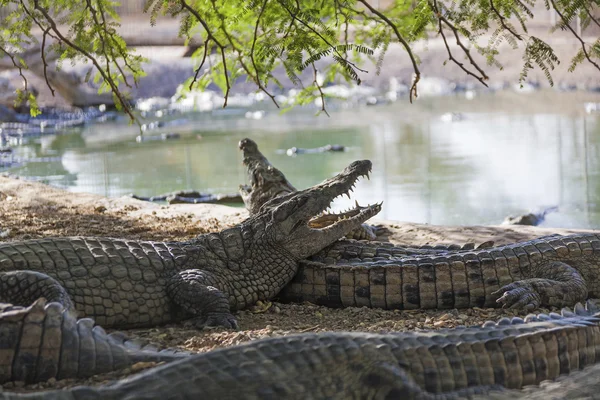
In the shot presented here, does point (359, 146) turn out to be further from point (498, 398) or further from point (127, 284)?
point (498, 398)

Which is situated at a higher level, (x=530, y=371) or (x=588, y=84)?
(x=588, y=84)

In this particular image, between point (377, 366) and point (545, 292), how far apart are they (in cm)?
207

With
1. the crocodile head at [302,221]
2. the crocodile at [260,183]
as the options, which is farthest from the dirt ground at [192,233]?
the crocodile head at [302,221]

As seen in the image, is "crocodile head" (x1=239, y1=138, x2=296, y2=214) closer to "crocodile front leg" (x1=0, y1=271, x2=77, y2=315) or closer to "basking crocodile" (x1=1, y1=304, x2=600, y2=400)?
"crocodile front leg" (x1=0, y1=271, x2=77, y2=315)

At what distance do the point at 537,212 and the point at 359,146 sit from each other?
550 centimetres

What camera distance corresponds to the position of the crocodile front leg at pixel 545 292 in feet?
14.5

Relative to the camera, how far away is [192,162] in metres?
12.7

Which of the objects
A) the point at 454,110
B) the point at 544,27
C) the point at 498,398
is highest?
the point at 544,27

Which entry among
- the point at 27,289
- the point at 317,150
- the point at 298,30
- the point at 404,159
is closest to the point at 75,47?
the point at 27,289

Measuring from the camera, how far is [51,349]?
119 inches

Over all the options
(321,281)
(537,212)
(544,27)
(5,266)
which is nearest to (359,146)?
(537,212)

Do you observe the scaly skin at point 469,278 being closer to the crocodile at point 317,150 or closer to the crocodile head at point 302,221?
the crocodile head at point 302,221

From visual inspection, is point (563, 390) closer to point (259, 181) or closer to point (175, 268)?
point (175, 268)

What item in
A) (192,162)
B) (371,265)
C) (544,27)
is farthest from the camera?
(544,27)
